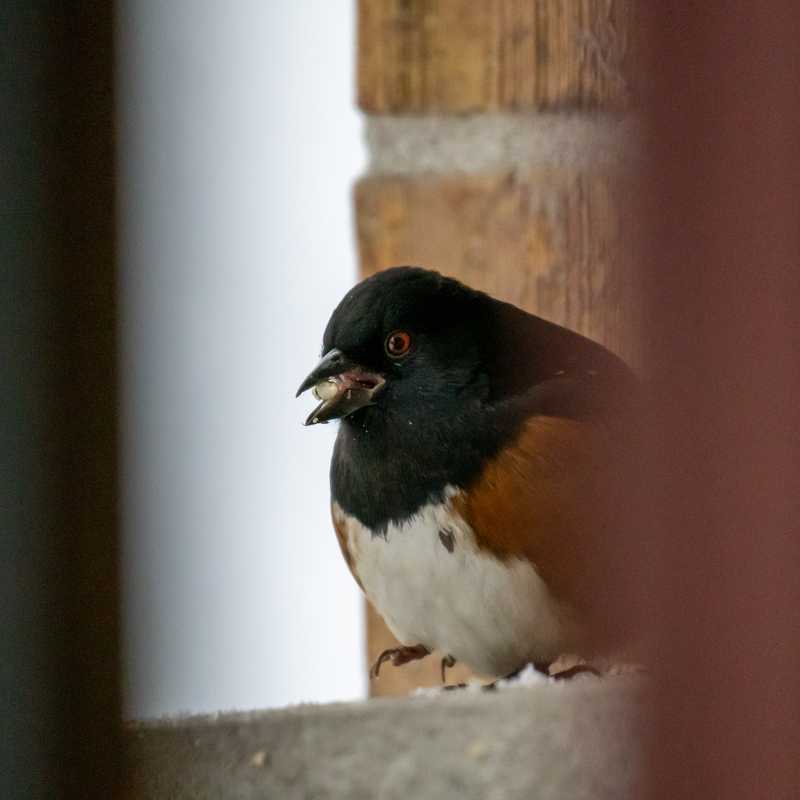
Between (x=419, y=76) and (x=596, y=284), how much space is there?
0.34m

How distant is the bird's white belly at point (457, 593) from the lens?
2.90 ft

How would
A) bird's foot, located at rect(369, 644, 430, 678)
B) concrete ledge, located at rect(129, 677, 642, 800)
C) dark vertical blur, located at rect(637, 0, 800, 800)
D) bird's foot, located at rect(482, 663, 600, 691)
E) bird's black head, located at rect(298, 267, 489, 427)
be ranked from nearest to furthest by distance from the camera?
dark vertical blur, located at rect(637, 0, 800, 800) < concrete ledge, located at rect(129, 677, 642, 800) < bird's foot, located at rect(482, 663, 600, 691) < bird's black head, located at rect(298, 267, 489, 427) < bird's foot, located at rect(369, 644, 430, 678)

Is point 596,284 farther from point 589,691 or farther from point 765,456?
point 765,456

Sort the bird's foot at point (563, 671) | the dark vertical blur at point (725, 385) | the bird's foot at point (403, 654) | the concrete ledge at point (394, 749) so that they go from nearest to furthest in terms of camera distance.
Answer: the dark vertical blur at point (725, 385)
the concrete ledge at point (394, 749)
the bird's foot at point (563, 671)
the bird's foot at point (403, 654)

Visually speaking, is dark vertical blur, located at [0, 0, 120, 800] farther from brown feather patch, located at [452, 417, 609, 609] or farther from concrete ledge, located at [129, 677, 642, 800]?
brown feather patch, located at [452, 417, 609, 609]

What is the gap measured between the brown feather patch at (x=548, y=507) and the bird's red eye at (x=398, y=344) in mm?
109

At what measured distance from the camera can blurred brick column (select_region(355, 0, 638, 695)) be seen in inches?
33.1

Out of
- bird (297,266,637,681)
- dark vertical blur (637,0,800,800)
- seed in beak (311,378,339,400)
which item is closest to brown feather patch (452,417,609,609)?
bird (297,266,637,681)

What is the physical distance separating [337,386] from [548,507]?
0.52 feet

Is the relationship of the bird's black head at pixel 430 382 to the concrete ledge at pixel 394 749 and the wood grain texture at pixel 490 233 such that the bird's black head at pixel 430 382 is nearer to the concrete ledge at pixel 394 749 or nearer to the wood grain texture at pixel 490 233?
the wood grain texture at pixel 490 233

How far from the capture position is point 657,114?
29cm

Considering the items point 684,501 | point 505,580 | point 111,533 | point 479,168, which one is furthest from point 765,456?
point 479,168

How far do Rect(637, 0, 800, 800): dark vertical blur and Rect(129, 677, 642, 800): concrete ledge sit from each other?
0.44 ft

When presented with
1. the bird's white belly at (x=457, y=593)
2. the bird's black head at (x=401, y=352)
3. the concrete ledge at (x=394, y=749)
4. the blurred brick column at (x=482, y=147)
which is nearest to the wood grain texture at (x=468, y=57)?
the blurred brick column at (x=482, y=147)
